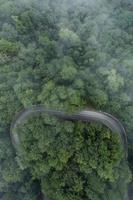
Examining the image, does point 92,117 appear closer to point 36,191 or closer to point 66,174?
point 66,174

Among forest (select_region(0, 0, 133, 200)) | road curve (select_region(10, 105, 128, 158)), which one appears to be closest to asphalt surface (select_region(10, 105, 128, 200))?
road curve (select_region(10, 105, 128, 158))

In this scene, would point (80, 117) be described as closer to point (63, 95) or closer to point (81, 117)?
point (81, 117)

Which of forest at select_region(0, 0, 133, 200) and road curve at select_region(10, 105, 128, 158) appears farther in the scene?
road curve at select_region(10, 105, 128, 158)

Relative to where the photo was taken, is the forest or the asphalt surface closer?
the forest

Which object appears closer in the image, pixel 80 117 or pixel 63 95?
pixel 63 95

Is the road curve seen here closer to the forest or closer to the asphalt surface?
the asphalt surface

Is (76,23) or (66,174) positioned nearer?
(66,174)

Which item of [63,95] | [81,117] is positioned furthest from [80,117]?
[63,95]

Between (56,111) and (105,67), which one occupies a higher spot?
(105,67)

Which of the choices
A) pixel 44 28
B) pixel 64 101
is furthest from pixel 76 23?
pixel 64 101
